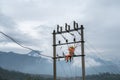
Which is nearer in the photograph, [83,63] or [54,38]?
[83,63]

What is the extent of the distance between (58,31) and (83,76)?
624 cm

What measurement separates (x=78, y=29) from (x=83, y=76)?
5.16m

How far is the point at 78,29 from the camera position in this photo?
3259 cm

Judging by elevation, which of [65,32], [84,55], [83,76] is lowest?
[83,76]

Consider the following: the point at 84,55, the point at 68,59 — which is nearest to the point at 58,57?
the point at 68,59

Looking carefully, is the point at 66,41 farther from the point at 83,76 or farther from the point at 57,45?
the point at 83,76

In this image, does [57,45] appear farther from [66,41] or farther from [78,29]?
[78,29]

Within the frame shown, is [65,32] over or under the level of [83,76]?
over

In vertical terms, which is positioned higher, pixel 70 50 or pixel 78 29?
pixel 78 29

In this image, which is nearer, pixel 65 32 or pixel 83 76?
pixel 83 76

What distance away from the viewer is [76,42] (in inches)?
1297

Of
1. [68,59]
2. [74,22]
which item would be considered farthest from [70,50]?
[74,22]

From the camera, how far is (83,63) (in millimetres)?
31672

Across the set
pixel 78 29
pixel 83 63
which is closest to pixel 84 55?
pixel 83 63
